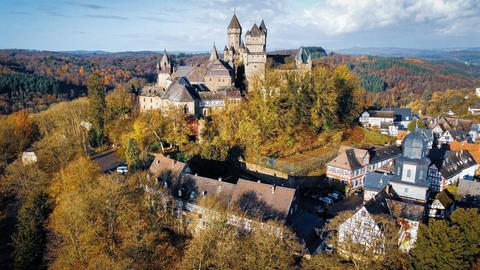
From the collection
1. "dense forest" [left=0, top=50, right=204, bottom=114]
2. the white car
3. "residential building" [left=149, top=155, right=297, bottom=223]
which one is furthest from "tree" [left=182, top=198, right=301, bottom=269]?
"dense forest" [left=0, top=50, right=204, bottom=114]

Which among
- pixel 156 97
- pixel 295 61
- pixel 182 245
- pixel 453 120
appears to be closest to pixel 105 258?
pixel 182 245

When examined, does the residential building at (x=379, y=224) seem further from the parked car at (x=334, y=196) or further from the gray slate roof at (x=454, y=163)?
the gray slate roof at (x=454, y=163)

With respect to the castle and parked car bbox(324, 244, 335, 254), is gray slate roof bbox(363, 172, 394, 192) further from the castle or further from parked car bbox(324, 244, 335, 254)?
the castle

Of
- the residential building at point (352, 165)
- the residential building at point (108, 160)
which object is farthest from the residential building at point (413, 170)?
the residential building at point (108, 160)

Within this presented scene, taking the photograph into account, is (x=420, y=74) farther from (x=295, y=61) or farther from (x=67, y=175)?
(x=67, y=175)

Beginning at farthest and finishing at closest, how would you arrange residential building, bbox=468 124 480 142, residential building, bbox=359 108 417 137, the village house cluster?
residential building, bbox=359 108 417 137, residential building, bbox=468 124 480 142, the village house cluster

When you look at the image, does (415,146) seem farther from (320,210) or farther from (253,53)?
(253,53)
